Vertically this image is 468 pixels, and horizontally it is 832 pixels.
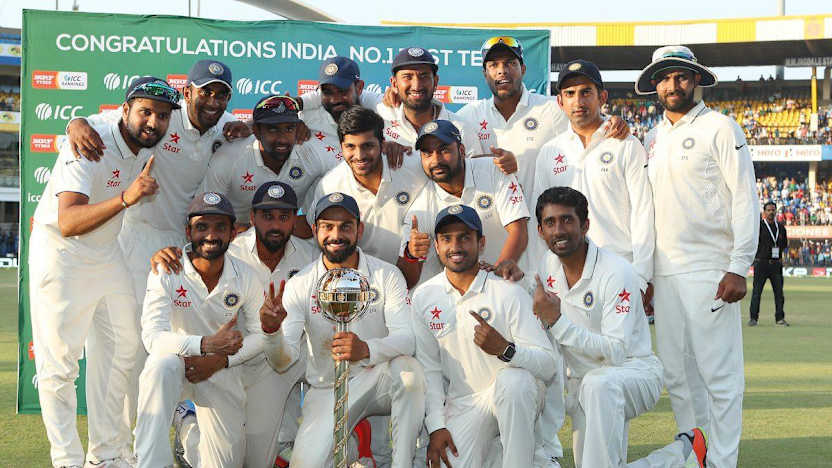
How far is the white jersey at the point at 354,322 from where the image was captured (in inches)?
193

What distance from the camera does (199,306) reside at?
16.9 feet

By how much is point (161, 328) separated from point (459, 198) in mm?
1874

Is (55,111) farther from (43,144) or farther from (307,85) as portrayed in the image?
(307,85)

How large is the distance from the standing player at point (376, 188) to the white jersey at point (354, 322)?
461 millimetres

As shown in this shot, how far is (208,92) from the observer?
5668 millimetres

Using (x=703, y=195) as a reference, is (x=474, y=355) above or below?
below

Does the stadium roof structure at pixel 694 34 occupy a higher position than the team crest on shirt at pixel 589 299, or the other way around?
the stadium roof structure at pixel 694 34

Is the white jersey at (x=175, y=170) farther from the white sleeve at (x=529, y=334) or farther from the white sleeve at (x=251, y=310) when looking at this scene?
the white sleeve at (x=529, y=334)

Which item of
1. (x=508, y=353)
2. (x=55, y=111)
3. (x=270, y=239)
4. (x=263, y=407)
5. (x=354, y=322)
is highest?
(x=55, y=111)

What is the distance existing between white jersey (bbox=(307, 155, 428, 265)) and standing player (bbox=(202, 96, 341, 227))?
338 millimetres

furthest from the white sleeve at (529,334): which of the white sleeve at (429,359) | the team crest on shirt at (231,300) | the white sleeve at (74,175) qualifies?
the white sleeve at (74,175)

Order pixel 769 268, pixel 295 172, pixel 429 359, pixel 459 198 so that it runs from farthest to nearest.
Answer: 1. pixel 769 268
2. pixel 295 172
3. pixel 459 198
4. pixel 429 359

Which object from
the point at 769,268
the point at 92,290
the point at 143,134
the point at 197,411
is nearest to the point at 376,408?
the point at 197,411

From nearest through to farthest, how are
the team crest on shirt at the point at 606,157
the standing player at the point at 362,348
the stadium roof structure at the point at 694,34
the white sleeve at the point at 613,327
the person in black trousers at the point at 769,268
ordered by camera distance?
the white sleeve at the point at 613,327 → the standing player at the point at 362,348 → the team crest on shirt at the point at 606,157 → the person in black trousers at the point at 769,268 → the stadium roof structure at the point at 694,34
